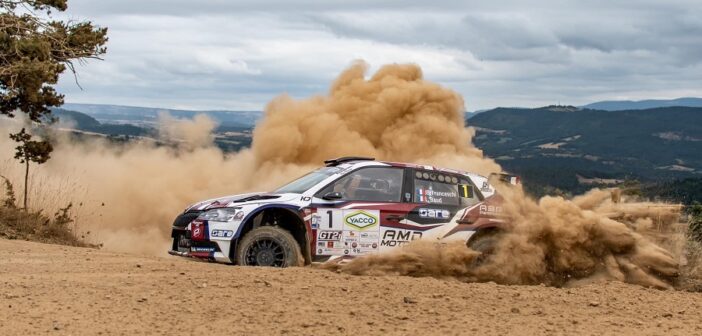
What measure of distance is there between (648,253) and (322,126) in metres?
13.0

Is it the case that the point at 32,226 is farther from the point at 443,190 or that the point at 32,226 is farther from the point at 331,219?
the point at 443,190

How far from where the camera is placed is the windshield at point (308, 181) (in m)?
10.5

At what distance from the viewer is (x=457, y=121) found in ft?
73.9

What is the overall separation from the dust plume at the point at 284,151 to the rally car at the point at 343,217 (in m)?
9.63

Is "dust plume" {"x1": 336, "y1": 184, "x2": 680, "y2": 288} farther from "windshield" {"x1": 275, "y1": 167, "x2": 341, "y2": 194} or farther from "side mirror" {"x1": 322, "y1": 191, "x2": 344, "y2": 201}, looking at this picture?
"windshield" {"x1": 275, "y1": 167, "x2": 341, "y2": 194}

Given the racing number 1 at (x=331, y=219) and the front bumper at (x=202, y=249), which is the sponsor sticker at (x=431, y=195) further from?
the front bumper at (x=202, y=249)

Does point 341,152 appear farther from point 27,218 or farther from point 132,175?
point 27,218

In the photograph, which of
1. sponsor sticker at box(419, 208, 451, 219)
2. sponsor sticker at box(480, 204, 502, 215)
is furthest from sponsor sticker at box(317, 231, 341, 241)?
sponsor sticker at box(480, 204, 502, 215)

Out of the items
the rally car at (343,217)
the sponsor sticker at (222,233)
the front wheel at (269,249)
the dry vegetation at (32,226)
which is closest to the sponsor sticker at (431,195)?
the rally car at (343,217)

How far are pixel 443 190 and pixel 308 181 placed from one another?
1.81 metres

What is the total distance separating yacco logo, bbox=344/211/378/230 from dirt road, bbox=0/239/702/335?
118 cm

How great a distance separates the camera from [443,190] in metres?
10.7

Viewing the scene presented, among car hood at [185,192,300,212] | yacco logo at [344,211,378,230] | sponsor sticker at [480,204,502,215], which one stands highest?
car hood at [185,192,300,212]

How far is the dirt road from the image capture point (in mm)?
6617
